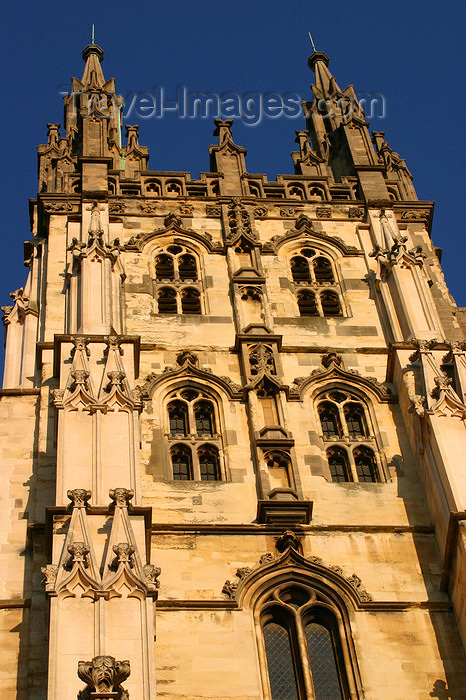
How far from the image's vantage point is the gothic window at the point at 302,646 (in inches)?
734

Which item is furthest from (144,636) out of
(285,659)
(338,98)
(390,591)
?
(338,98)

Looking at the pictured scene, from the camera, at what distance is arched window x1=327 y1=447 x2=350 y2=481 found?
892 inches

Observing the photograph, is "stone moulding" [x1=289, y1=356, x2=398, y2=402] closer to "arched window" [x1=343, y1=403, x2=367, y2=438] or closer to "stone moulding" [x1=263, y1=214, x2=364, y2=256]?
"arched window" [x1=343, y1=403, x2=367, y2=438]

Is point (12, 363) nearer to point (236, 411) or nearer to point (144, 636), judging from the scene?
point (236, 411)

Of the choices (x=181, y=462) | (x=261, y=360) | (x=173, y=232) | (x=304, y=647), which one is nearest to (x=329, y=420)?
(x=261, y=360)

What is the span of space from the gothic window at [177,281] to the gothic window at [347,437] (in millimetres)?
3674

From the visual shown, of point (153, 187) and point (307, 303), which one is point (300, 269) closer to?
point (307, 303)

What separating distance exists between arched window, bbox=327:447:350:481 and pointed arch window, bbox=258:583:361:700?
3.02 meters

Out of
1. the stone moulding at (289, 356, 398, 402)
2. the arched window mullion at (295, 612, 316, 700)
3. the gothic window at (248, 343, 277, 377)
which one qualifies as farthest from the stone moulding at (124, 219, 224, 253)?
the arched window mullion at (295, 612, 316, 700)

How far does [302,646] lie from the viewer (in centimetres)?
1908

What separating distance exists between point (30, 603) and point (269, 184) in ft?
45.7

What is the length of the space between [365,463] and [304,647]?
4616mm

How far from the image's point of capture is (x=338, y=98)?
114ft

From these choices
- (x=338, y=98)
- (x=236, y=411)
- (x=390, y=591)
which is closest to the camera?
(x=390, y=591)
